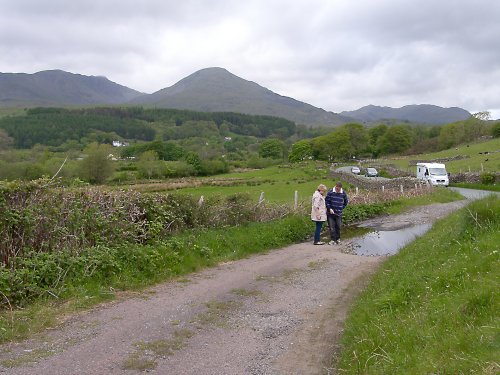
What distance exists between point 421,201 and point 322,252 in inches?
649

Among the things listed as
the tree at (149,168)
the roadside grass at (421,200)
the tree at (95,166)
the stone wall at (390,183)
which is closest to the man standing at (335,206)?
the roadside grass at (421,200)

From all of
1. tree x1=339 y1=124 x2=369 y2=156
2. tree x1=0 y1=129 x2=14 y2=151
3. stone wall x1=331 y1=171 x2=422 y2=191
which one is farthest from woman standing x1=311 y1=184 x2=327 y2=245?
tree x1=0 y1=129 x2=14 y2=151

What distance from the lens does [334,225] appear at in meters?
16.1

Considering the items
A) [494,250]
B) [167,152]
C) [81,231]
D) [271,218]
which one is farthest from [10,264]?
[167,152]

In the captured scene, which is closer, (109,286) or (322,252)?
(109,286)

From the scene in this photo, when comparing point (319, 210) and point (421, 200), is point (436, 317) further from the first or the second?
point (421, 200)

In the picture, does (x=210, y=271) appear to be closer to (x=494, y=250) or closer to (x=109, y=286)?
(x=109, y=286)

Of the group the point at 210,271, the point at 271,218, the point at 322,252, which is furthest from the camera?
the point at 271,218

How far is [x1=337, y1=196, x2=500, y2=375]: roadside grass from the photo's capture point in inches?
176

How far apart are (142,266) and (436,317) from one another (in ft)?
22.4

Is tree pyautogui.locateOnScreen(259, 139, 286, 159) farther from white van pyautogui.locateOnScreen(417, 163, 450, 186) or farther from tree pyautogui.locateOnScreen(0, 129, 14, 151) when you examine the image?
white van pyautogui.locateOnScreen(417, 163, 450, 186)

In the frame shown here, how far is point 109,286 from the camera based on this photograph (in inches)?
359

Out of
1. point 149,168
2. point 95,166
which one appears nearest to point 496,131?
point 149,168

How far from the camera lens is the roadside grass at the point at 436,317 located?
4477 millimetres
